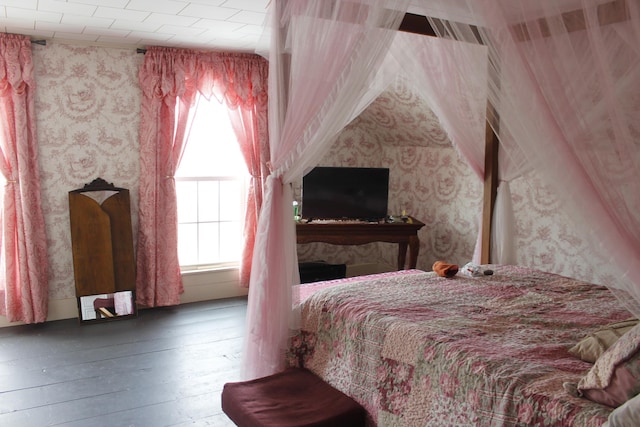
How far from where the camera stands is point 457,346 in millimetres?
2207

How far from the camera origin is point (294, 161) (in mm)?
2748

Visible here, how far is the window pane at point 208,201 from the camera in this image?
5.41 metres

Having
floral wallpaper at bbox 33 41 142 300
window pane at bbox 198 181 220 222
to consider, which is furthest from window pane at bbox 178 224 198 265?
floral wallpaper at bbox 33 41 142 300

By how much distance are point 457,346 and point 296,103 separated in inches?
50.8

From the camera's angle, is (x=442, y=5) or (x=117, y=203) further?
(x=117, y=203)

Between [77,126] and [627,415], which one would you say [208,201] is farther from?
[627,415]

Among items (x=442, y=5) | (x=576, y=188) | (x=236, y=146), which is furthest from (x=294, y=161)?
(x=236, y=146)

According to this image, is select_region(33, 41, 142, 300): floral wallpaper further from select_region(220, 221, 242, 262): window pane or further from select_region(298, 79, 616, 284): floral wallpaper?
select_region(298, 79, 616, 284): floral wallpaper

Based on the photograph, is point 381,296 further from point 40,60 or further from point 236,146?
point 40,60

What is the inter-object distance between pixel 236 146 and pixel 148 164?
91cm

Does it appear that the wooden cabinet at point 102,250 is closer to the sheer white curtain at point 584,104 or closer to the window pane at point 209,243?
the window pane at point 209,243

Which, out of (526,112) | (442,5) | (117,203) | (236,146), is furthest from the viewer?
(236,146)

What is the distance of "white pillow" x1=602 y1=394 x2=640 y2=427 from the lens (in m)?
1.59

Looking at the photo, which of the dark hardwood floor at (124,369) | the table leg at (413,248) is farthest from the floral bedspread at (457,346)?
the table leg at (413,248)
